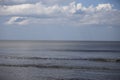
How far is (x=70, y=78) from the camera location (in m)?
16.2

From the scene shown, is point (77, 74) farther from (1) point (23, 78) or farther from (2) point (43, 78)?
(1) point (23, 78)

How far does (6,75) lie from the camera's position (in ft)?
56.2

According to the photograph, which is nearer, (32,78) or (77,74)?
(32,78)

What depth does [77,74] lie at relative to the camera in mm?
17719

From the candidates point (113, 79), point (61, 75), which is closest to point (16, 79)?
point (61, 75)

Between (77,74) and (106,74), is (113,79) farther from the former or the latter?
(77,74)

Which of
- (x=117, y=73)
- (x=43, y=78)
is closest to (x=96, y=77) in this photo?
(x=117, y=73)

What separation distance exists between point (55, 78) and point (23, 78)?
203 centimetres

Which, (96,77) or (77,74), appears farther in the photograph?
(77,74)

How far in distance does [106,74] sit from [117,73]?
0.90 metres

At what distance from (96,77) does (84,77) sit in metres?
0.78

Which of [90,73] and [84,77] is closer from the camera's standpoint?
[84,77]

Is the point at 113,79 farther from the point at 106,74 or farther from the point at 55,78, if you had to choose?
the point at 55,78

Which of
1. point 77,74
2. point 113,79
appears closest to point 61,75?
point 77,74
